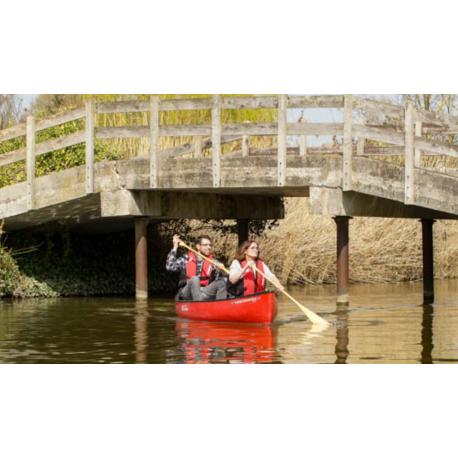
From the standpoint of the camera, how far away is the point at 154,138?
2162 centimetres

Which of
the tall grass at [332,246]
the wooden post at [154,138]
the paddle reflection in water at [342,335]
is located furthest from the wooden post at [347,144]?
the tall grass at [332,246]

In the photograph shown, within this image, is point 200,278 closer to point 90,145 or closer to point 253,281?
point 253,281

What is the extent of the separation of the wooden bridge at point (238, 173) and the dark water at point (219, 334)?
128 cm

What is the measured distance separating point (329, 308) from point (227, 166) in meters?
3.06

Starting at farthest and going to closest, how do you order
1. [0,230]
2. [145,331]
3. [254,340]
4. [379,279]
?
[379,279] < [0,230] < [145,331] < [254,340]

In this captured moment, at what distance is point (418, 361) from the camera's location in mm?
14609

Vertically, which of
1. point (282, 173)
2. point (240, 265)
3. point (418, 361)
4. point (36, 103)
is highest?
point (36, 103)

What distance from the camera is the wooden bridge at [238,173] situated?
20.1 m

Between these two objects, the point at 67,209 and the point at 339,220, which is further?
the point at 67,209

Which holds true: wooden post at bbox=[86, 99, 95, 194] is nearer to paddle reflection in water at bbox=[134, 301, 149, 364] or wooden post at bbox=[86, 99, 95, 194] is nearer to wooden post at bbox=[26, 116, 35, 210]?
wooden post at bbox=[26, 116, 35, 210]

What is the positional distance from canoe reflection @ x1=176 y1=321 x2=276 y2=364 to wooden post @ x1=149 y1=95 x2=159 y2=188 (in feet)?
10.9

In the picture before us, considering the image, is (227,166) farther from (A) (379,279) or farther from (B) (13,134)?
(A) (379,279)

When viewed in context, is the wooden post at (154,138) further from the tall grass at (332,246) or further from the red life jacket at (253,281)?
the tall grass at (332,246)

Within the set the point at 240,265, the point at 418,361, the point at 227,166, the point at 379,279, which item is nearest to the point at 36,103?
the point at 379,279
